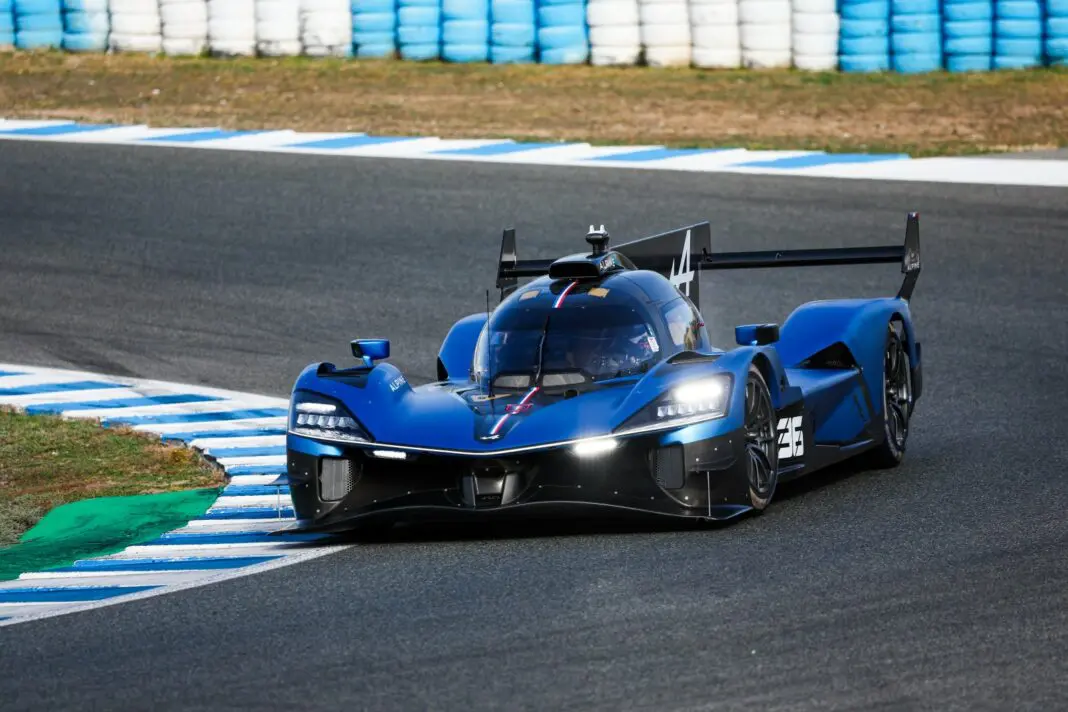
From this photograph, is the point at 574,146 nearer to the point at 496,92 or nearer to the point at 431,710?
the point at 496,92

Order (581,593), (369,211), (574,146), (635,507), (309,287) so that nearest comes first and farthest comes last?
(581,593)
(635,507)
(309,287)
(369,211)
(574,146)

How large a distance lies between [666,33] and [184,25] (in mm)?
6483

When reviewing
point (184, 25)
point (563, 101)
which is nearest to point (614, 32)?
point (563, 101)

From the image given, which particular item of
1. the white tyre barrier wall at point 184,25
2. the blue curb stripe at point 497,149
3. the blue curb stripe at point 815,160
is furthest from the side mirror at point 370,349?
the white tyre barrier wall at point 184,25

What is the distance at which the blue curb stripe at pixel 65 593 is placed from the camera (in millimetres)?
7773

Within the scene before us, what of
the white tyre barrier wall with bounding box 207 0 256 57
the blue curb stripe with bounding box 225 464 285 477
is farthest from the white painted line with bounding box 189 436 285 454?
the white tyre barrier wall with bounding box 207 0 256 57

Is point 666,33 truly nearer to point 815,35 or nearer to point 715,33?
point 715,33

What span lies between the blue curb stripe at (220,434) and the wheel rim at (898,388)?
3658 millimetres

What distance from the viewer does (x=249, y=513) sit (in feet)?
31.2

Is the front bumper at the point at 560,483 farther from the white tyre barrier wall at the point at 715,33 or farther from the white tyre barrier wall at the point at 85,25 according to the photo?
the white tyre barrier wall at the point at 85,25

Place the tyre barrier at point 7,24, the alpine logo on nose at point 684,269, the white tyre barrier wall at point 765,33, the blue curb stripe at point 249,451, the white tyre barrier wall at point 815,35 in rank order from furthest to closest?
the tyre barrier at point 7,24 < the white tyre barrier wall at point 765,33 < the white tyre barrier wall at point 815,35 < the blue curb stripe at point 249,451 < the alpine logo on nose at point 684,269

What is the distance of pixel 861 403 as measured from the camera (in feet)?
32.8

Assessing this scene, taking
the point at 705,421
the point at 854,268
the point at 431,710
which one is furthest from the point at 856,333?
the point at 854,268

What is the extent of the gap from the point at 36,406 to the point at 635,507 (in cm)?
606
